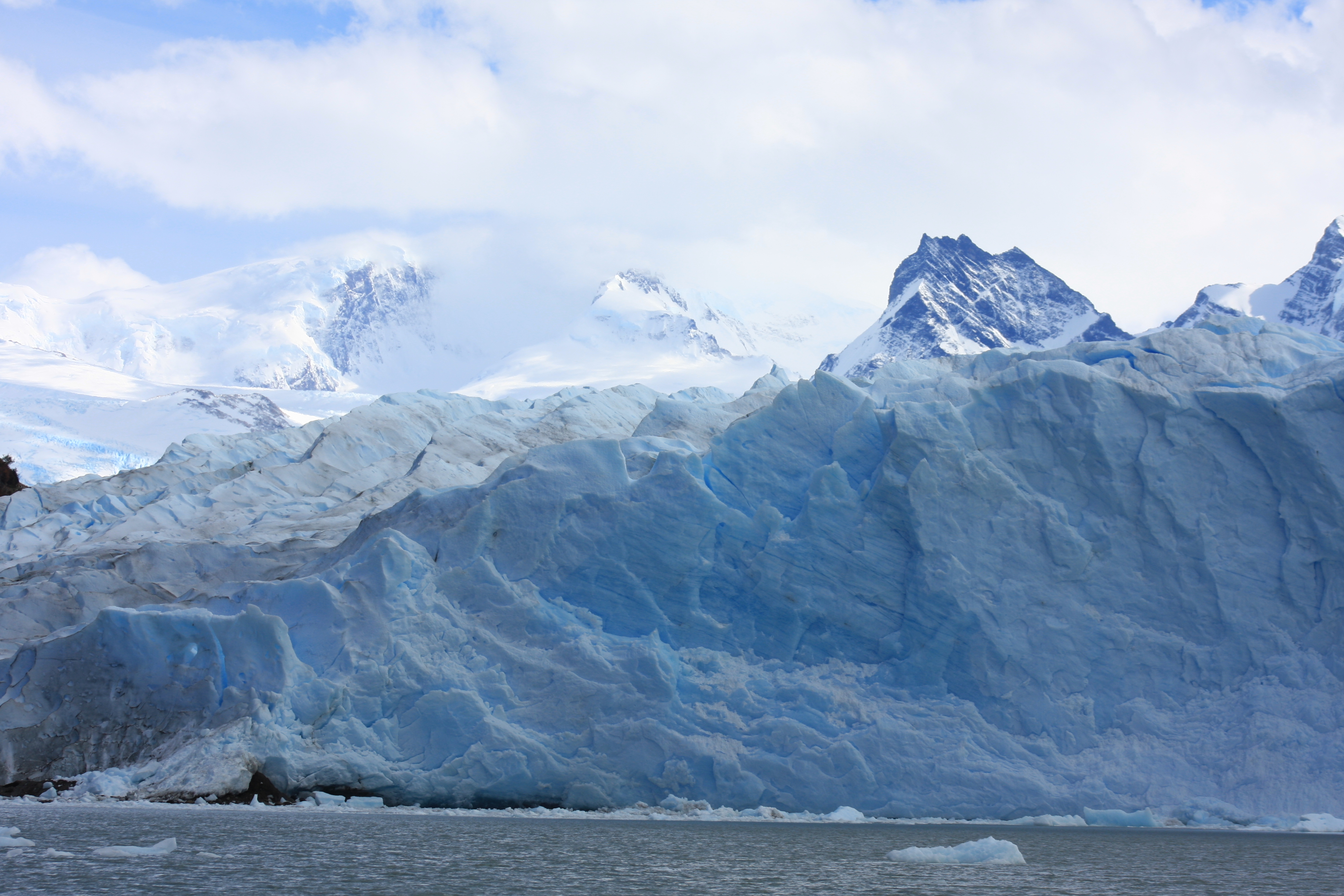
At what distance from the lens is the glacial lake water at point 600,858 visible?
41.1 ft

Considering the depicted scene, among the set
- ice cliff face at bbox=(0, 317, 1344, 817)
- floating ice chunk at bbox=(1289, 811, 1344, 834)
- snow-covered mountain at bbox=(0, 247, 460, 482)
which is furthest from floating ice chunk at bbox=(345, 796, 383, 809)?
snow-covered mountain at bbox=(0, 247, 460, 482)

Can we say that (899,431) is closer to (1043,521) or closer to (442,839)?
(1043,521)

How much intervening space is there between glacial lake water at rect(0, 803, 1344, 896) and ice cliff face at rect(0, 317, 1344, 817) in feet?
3.25

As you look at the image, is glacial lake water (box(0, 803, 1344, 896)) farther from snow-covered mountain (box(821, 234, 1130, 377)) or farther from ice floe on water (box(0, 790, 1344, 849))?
snow-covered mountain (box(821, 234, 1130, 377))

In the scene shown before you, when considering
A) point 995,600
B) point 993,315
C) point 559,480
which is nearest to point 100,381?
point 993,315

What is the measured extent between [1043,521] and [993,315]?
88.8 meters

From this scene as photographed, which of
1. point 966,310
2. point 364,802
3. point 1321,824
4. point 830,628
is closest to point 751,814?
point 830,628

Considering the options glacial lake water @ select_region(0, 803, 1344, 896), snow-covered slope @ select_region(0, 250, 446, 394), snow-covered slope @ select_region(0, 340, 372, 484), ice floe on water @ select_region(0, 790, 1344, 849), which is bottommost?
glacial lake water @ select_region(0, 803, 1344, 896)

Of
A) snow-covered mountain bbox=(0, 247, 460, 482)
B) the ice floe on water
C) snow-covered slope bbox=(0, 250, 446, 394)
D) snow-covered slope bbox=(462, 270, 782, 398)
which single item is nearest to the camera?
the ice floe on water

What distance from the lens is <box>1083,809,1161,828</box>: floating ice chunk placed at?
64.4ft

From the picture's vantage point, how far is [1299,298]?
3307 inches

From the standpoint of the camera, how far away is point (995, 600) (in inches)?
848

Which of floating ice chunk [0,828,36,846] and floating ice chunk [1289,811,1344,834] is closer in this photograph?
floating ice chunk [0,828,36,846]

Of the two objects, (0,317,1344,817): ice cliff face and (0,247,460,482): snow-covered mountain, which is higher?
(0,247,460,482): snow-covered mountain
